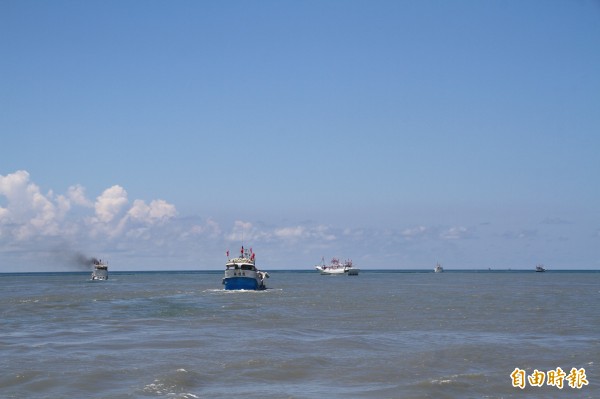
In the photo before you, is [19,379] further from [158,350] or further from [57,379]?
[158,350]

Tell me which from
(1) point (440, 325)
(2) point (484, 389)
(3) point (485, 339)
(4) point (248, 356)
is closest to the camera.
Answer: (2) point (484, 389)

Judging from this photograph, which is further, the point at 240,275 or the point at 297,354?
the point at 240,275

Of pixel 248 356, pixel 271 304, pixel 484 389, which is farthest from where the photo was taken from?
pixel 271 304

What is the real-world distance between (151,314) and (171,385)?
105 ft

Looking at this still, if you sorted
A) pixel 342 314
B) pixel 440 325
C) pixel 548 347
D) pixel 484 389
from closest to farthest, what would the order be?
1. pixel 484 389
2. pixel 548 347
3. pixel 440 325
4. pixel 342 314

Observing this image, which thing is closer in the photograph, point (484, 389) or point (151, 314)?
point (484, 389)

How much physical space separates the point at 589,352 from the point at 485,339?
20.4 ft

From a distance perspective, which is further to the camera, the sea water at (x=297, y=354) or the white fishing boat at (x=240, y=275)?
the white fishing boat at (x=240, y=275)

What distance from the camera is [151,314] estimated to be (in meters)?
54.6

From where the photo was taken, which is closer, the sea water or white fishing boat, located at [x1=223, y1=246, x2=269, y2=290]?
the sea water

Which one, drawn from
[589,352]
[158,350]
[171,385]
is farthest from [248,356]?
Result: [589,352]

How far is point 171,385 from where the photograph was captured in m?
23.8

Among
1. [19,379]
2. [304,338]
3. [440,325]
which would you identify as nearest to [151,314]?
[304,338]

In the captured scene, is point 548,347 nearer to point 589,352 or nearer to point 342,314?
Answer: point 589,352
